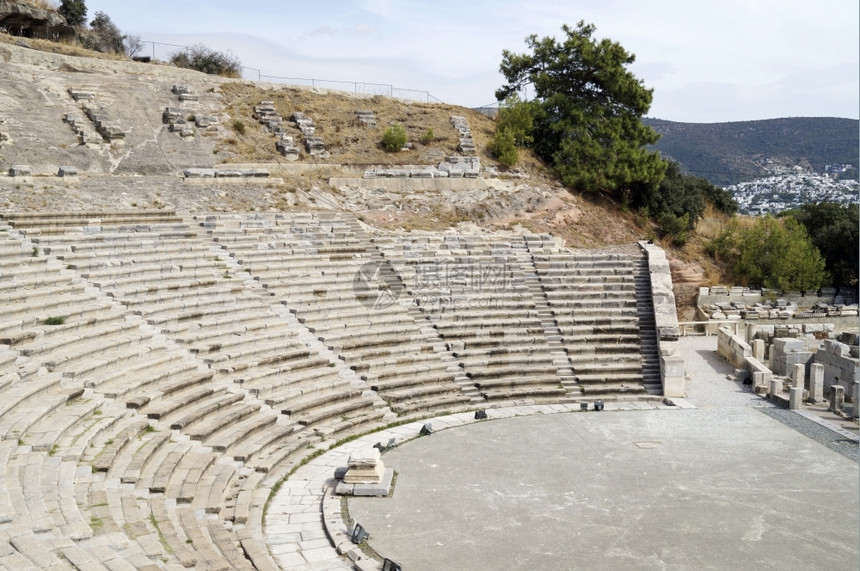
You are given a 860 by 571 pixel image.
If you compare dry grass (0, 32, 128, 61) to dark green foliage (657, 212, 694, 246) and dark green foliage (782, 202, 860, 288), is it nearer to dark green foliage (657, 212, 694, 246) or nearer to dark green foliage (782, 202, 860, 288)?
dark green foliage (657, 212, 694, 246)

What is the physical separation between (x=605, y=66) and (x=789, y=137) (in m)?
53.9

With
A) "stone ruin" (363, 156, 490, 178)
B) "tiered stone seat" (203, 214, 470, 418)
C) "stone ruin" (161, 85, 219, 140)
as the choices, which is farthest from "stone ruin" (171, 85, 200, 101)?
"tiered stone seat" (203, 214, 470, 418)

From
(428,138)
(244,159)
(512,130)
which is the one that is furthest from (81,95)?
(512,130)

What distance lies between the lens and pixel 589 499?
41.2 ft

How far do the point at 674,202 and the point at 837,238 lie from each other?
5.53 metres

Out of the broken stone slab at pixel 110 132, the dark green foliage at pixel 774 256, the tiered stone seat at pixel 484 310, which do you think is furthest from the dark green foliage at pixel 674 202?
the broken stone slab at pixel 110 132

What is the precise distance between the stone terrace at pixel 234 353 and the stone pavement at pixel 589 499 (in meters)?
1.02

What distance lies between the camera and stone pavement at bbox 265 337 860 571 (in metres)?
10.8

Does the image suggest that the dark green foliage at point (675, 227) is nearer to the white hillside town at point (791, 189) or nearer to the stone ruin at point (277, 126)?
the stone ruin at point (277, 126)

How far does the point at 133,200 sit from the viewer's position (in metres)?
21.4

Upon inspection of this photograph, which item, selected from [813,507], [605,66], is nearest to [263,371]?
[813,507]

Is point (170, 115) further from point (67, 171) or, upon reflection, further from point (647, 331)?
point (647, 331)

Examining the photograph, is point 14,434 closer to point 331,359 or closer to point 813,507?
point 331,359

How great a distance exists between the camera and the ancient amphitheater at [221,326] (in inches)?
416
